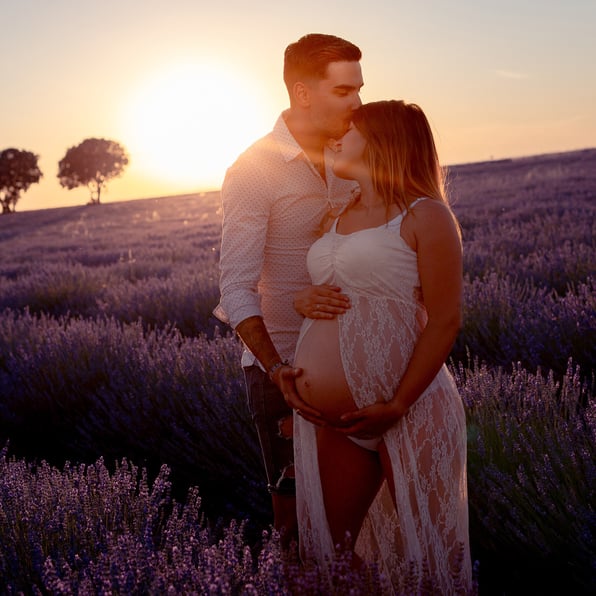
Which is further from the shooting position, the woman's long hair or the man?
the man

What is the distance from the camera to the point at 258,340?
2.23 metres

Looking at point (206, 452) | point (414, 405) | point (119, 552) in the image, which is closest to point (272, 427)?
point (414, 405)

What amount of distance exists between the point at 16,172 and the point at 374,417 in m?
65.5

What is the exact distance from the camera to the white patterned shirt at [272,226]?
2.32m

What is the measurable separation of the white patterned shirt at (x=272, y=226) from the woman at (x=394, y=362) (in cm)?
34

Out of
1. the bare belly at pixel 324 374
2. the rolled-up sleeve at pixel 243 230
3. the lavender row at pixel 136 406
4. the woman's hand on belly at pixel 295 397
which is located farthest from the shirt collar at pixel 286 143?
the lavender row at pixel 136 406

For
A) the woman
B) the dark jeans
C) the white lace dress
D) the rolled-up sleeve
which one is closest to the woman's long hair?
the woman

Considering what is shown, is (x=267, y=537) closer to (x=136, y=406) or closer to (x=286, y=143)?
(x=286, y=143)

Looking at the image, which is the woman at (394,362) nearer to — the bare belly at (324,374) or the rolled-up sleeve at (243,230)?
the bare belly at (324,374)

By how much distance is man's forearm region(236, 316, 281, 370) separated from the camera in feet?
7.18

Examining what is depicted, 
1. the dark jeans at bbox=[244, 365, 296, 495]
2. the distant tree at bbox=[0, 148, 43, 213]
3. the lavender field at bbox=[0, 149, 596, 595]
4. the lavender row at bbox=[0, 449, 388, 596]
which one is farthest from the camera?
the distant tree at bbox=[0, 148, 43, 213]

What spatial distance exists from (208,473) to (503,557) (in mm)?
1640

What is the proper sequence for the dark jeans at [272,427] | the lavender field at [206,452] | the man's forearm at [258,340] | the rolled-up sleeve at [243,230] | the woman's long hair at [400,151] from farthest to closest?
1. the dark jeans at [272,427]
2. the rolled-up sleeve at [243,230]
3. the man's forearm at [258,340]
4. the woman's long hair at [400,151]
5. the lavender field at [206,452]

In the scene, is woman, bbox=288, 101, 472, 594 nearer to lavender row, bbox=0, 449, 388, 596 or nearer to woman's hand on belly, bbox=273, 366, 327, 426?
woman's hand on belly, bbox=273, 366, 327, 426
